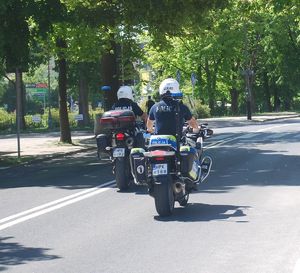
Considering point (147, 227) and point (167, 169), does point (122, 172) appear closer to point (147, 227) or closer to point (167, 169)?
point (167, 169)

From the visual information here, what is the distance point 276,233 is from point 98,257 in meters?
2.25

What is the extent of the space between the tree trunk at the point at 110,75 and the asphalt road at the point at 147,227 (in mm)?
10935

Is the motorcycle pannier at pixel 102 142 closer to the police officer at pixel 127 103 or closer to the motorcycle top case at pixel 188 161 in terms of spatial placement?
the police officer at pixel 127 103

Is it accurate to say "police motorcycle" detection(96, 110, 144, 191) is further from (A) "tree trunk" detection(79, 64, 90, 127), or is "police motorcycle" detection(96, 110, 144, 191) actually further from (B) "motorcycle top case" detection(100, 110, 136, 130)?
(A) "tree trunk" detection(79, 64, 90, 127)

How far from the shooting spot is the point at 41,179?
1537 centimetres

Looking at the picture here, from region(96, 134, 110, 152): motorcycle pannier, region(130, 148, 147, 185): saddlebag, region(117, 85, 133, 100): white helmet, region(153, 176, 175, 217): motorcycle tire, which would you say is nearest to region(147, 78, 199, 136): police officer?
region(130, 148, 147, 185): saddlebag

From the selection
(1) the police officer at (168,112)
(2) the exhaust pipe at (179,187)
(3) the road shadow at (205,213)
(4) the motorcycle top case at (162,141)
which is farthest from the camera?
(1) the police officer at (168,112)

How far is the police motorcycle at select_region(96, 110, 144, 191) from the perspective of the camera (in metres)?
12.2

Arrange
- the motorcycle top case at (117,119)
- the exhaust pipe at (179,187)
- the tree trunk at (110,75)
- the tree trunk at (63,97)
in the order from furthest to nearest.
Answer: the tree trunk at (63,97) → the tree trunk at (110,75) → the motorcycle top case at (117,119) → the exhaust pipe at (179,187)

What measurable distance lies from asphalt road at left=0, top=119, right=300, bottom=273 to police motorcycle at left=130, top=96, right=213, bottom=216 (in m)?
0.27

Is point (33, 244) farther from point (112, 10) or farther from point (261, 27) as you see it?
point (261, 27)

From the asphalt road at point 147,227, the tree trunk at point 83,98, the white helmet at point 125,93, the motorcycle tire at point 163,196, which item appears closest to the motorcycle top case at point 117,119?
the white helmet at point 125,93

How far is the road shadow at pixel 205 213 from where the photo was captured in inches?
361

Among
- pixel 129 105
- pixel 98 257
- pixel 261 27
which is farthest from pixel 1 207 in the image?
pixel 261 27
